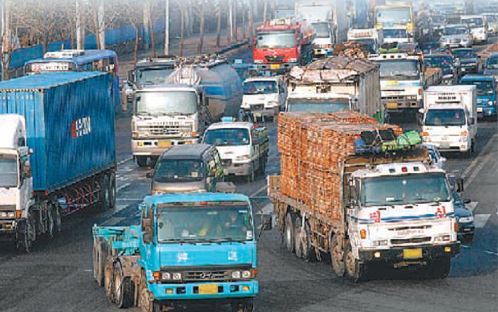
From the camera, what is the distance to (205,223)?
2389cm

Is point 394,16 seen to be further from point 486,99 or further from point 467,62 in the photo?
point 486,99

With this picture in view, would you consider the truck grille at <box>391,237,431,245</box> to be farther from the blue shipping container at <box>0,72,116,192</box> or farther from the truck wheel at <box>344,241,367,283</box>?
the blue shipping container at <box>0,72,116,192</box>

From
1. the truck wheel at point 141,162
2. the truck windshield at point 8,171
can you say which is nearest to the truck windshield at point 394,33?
the truck wheel at point 141,162

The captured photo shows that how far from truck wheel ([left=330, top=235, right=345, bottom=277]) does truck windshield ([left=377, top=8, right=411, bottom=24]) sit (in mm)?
73975

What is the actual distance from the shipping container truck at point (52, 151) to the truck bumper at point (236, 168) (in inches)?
170

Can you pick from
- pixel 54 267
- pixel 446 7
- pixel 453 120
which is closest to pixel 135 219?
pixel 54 267

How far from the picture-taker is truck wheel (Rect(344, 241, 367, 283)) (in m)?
27.8

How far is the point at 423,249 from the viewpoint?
27438 millimetres

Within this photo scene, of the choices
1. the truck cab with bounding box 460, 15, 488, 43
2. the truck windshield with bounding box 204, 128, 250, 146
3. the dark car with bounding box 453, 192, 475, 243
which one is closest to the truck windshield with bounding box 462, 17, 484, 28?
the truck cab with bounding box 460, 15, 488, 43

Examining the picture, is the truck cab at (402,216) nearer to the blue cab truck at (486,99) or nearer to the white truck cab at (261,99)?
the blue cab truck at (486,99)

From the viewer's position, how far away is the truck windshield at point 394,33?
320ft

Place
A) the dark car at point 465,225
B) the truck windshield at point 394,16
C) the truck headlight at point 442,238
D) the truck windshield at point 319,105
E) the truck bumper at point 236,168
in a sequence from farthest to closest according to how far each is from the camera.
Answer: the truck windshield at point 394,16 < the truck bumper at point 236,168 < the truck windshield at point 319,105 < the dark car at point 465,225 < the truck headlight at point 442,238

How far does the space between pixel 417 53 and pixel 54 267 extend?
3519 cm

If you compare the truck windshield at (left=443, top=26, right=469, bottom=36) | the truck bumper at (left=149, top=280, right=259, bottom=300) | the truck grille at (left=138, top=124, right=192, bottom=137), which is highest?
the truck bumper at (left=149, top=280, right=259, bottom=300)
